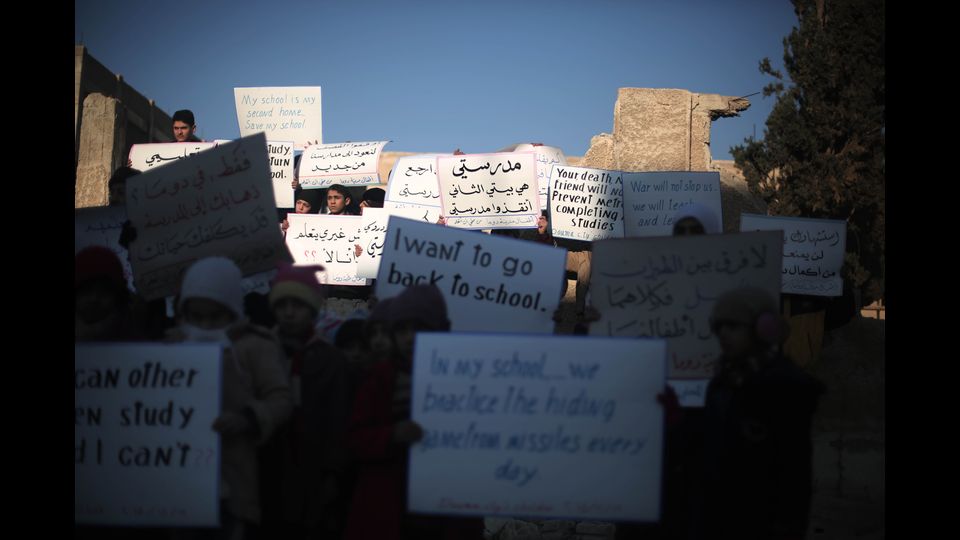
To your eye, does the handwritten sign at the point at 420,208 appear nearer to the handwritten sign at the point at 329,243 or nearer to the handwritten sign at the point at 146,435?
the handwritten sign at the point at 329,243

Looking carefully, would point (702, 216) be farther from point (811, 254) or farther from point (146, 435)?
point (811, 254)

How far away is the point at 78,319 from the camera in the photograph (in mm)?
3543

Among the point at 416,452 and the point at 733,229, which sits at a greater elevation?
the point at 733,229

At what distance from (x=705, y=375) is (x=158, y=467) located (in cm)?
224

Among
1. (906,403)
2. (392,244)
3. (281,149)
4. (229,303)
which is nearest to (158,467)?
(229,303)

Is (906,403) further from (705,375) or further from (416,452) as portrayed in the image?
(416,452)

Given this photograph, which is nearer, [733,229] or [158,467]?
[158,467]

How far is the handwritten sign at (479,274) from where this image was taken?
4.12m

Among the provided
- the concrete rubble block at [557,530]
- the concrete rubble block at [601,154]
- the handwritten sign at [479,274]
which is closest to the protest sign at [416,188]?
the concrete rubble block at [601,154]

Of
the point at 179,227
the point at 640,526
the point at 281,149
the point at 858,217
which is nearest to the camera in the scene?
the point at 640,526

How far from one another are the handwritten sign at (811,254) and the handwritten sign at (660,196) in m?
0.93

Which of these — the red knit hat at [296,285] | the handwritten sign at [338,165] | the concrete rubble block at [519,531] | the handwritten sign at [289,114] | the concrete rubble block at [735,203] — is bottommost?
the concrete rubble block at [519,531]

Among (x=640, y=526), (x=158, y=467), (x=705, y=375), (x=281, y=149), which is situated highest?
(x=281, y=149)

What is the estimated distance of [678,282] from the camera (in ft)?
13.0
